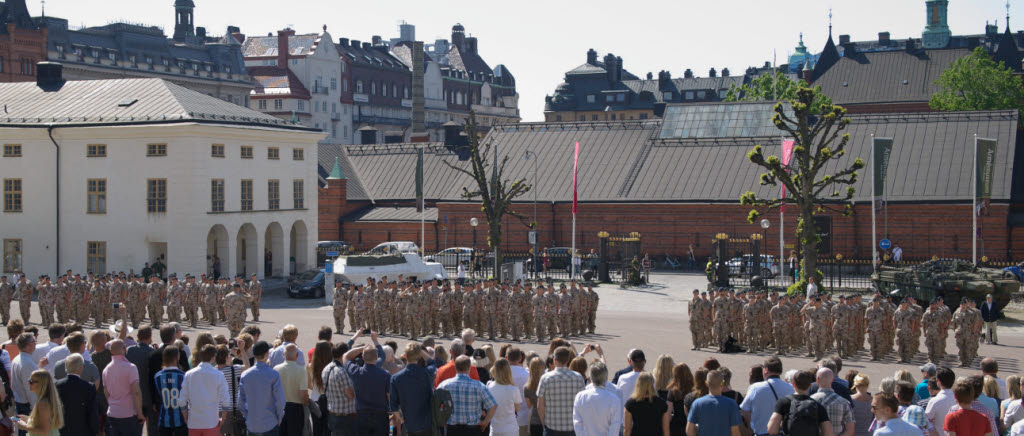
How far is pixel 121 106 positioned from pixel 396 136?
29306 millimetres

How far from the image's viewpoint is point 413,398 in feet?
36.0

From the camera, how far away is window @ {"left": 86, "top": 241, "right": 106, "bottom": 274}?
133 feet

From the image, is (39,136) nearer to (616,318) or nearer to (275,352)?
(616,318)

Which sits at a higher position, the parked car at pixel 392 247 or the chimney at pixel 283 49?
the chimney at pixel 283 49

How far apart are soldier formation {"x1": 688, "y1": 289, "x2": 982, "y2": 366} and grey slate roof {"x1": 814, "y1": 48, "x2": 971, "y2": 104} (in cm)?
7010

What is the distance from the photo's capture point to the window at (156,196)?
131 ft

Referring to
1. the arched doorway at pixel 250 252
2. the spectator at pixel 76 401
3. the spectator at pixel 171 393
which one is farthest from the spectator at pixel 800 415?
the arched doorway at pixel 250 252

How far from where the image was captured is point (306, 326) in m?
28.1

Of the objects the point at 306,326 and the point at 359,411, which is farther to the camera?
the point at 306,326

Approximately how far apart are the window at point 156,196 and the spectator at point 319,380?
2952 cm

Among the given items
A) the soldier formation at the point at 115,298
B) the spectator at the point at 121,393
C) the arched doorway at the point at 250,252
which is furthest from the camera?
the arched doorway at the point at 250,252

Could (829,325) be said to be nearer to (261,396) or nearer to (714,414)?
(714,414)

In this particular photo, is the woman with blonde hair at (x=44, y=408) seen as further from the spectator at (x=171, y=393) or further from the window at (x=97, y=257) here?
the window at (x=97, y=257)

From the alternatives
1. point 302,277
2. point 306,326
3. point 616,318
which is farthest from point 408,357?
point 302,277
